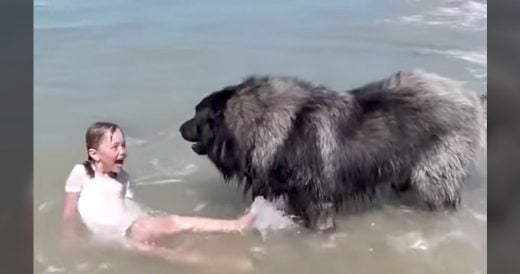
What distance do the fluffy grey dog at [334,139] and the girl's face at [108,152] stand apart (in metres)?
0.33

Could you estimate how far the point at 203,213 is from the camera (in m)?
3.92

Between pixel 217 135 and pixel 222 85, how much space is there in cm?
137

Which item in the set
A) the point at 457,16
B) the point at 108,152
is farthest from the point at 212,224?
the point at 457,16

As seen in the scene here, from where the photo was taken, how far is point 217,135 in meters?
3.71

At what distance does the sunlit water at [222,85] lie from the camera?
3.62 metres

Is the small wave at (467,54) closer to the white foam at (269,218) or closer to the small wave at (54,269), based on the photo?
the white foam at (269,218)

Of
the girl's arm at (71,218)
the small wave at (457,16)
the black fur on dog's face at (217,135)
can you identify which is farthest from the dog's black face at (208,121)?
the small wave at (457,16)

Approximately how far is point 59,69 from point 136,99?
66 centimetres

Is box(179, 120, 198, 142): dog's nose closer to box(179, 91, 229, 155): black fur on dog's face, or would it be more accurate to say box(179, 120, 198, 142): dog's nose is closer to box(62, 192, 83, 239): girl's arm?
box(179, 91, 229, 155): black fur on dog's face

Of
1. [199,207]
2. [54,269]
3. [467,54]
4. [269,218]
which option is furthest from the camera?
[467,54]

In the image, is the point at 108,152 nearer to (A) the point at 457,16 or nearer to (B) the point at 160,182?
(B) the point at 160,182

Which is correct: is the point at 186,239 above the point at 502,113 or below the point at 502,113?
below
